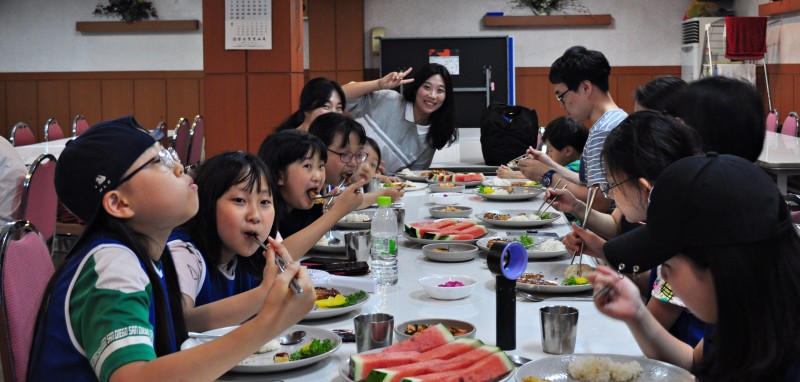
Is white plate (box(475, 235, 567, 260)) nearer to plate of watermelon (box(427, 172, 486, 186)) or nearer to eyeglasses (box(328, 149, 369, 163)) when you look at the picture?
eyeglasses (box(328, 149, 369, 163))

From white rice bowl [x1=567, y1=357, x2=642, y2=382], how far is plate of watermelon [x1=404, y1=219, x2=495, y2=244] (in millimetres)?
1405

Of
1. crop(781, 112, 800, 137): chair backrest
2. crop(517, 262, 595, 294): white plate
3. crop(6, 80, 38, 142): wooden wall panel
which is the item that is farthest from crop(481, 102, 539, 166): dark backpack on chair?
crop(6, 80, 38, 142): wooden wall panel

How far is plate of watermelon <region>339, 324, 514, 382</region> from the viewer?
1555 mm

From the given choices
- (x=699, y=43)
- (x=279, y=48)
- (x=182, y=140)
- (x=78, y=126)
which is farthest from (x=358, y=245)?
(x=699, y=43)

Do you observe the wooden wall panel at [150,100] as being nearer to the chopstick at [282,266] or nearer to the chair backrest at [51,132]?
the chair backrest at [51,132]

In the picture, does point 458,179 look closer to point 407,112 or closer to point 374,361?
point 407,112

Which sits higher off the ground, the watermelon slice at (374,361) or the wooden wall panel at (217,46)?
the wooden wall panel at (217,46)

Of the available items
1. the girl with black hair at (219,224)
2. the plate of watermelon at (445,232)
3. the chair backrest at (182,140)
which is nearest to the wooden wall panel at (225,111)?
the chair backrest at (182,140)

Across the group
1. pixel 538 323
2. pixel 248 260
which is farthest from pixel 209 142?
pixel 538 323

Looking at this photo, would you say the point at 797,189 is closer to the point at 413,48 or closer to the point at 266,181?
the point at 266,181

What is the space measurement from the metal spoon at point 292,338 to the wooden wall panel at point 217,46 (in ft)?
14.1

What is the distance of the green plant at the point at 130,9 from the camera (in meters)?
11.0

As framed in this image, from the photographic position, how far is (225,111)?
606 cm

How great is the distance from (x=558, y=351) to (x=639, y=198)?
19.5 inches
